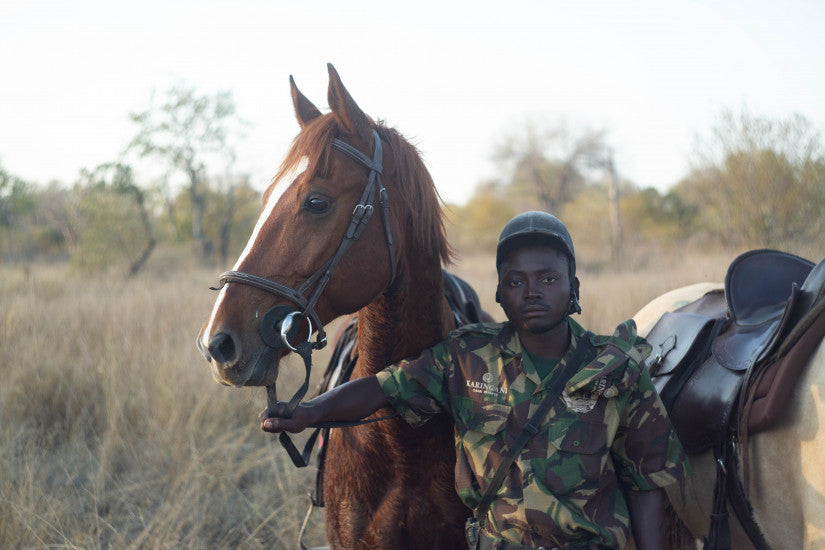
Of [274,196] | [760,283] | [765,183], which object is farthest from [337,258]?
[765,183]

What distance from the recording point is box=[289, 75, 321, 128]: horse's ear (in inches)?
77.2

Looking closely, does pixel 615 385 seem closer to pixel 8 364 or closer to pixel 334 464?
pixel 334 464

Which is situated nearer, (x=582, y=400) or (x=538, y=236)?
(x=582, y=400)

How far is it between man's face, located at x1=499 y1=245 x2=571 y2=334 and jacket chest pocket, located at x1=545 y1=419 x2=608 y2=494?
0.97ft

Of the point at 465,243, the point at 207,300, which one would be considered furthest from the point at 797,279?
the point at 465,243

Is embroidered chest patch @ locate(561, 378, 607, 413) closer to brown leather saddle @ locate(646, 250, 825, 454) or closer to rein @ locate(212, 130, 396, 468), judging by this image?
brown leather saddle @ locate(646, 250, 825, 454)

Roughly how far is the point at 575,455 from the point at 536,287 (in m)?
0.49

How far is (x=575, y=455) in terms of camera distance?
1599mm

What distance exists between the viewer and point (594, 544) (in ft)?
5.07

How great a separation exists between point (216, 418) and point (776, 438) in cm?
371

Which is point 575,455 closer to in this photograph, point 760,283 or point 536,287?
point 536,287

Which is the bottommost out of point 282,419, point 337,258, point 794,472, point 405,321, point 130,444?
point 130,444

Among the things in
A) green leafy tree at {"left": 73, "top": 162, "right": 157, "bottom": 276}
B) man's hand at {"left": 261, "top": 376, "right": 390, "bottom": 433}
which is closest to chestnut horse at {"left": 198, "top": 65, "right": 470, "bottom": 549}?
man's hand at {"left": 261, "top": 376, "right": 390, "bottom": 433}

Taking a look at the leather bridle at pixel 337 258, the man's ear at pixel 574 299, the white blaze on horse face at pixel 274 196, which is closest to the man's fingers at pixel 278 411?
the leather bridle at pixel 337 258
